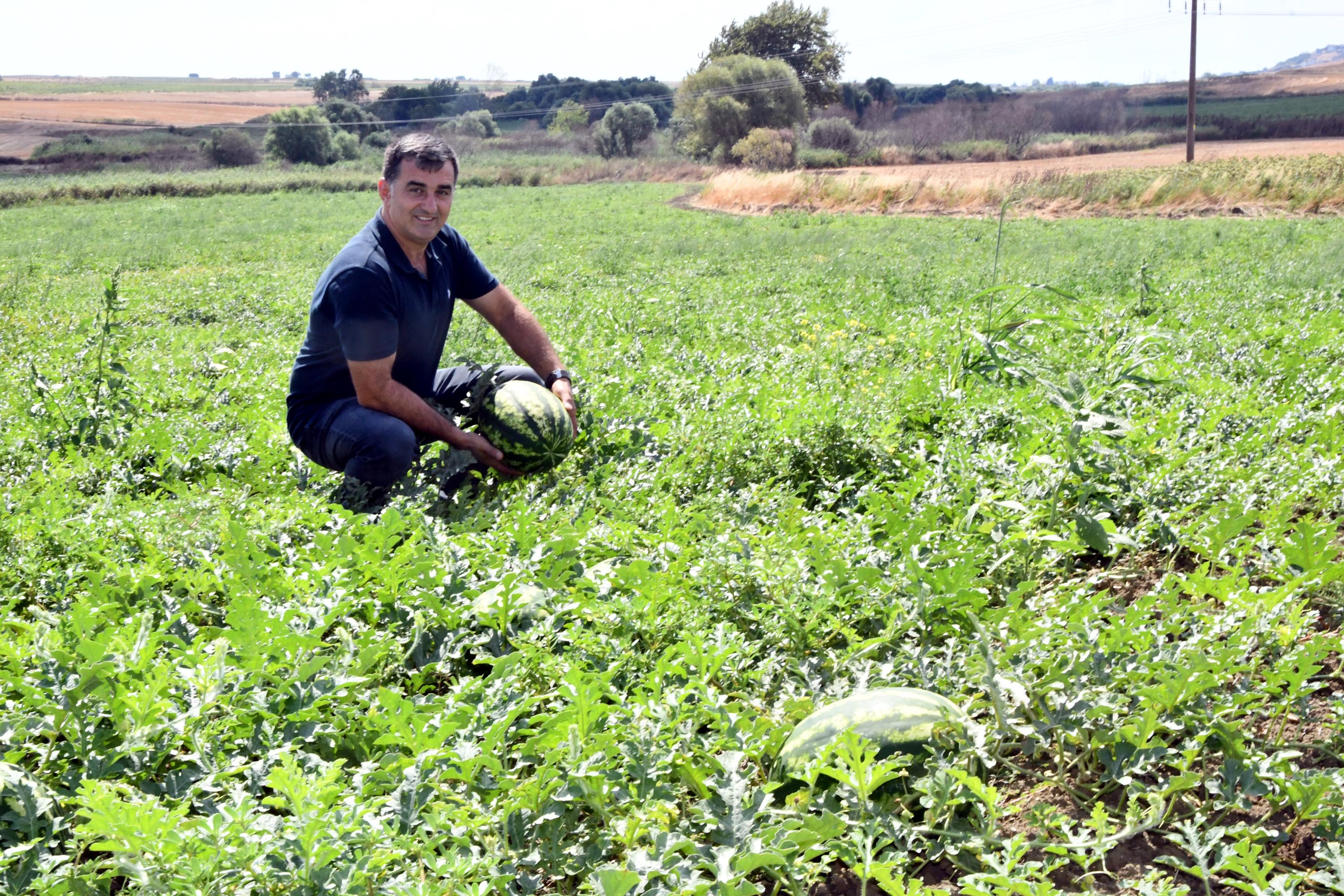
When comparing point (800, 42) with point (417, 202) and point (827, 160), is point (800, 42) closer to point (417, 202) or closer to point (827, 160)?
point (827, 160)

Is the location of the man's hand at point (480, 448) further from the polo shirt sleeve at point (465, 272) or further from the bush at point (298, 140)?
the bush at point (298, 140)

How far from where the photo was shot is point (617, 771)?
241cm

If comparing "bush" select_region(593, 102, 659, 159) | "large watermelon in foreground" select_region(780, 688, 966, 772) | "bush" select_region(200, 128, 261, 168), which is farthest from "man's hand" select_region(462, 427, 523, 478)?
"bush" select_region(593, 102, 659, 159)

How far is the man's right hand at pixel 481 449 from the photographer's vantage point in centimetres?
473

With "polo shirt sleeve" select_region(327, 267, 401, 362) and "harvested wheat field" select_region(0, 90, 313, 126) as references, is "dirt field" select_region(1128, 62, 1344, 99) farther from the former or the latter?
"harvested wheat field" select_region(0, 90, 313, 126)

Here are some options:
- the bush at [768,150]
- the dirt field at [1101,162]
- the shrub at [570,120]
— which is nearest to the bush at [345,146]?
the shrub at [570,120]

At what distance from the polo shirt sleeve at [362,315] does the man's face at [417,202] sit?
333mm

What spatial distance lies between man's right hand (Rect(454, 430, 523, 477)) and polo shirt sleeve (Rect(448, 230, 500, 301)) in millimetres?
977

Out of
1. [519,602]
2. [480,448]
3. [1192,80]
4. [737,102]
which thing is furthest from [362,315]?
[737,102]

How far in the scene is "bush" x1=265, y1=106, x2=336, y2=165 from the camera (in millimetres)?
63312

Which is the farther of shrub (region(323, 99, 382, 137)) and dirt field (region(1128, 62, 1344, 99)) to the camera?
shrub (region(323, 99, 382, 137))

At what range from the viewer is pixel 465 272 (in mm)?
5359

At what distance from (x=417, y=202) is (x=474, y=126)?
81.1 m

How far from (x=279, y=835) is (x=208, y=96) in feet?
458
